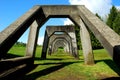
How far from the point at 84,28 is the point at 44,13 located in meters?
2.79

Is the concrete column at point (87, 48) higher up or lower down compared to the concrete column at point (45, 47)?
lower down

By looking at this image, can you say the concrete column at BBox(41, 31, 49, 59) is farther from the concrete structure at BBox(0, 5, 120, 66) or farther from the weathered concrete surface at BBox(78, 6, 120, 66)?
the weathered concrete surface at BBox(78, 6, 120, 66)

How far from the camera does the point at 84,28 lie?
14.9 meters

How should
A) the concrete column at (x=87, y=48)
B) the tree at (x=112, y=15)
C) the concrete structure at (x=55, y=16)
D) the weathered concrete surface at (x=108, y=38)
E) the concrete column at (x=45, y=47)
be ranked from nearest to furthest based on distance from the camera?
the weathered concrete surface at (x=108, y=38) < the concrete structure at (x=55, y=16) < the concrete column at (x=87, y=48) < the concrete column at (x=45, y=47) < the tree at (x=112, y=15)

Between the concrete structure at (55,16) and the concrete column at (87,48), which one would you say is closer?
the concrete structure at (55,16)

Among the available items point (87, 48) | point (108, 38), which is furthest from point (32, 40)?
point (108, 38)

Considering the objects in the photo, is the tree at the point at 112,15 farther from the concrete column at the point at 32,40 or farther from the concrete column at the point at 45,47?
the concrete column at the point at 32,40

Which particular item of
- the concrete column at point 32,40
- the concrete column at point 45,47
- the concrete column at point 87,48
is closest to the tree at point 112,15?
the concrete column at point 45,47

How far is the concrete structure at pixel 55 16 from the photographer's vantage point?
7498 mm

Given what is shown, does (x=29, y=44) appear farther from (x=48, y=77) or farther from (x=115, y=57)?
(x=115, y=57)

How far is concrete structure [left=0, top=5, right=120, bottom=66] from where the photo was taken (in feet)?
Result: 24.6

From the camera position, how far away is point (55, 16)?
15859 mm

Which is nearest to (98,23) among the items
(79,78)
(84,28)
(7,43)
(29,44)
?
(79,78)

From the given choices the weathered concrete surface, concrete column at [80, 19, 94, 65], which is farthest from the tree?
the weathered concrete surface
